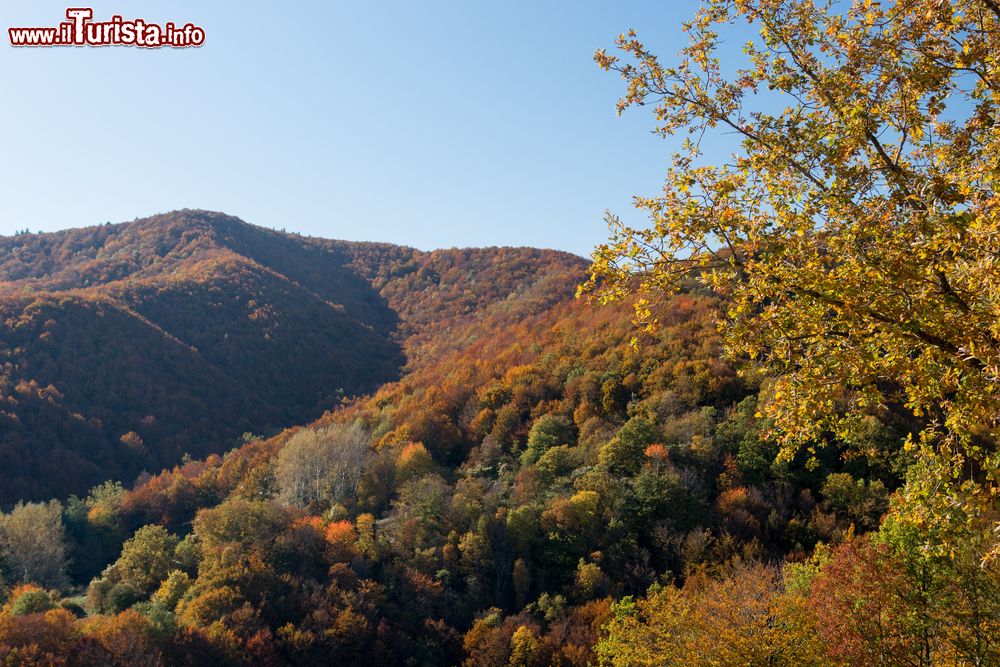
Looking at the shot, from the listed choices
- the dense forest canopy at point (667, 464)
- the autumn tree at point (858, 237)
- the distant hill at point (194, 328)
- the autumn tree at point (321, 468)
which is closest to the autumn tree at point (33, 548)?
the dense forest canopy at point (667, 464)

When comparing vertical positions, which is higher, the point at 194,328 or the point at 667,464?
the point at 194,328

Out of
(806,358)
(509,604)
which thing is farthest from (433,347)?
(806,358)

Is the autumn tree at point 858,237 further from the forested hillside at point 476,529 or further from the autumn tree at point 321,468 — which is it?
the autumn tree at point 321,468

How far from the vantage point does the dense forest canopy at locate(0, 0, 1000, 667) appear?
7406 millimetres

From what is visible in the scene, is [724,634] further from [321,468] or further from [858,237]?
[321,468]

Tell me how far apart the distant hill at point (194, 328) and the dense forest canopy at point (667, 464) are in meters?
1.25

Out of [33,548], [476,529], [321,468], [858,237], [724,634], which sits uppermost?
[858,237]

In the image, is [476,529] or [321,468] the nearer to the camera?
[476,529]

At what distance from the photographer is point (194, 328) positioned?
4464 inches

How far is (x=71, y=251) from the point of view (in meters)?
157

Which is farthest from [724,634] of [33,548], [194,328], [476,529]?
[194,328]

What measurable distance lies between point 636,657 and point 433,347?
103 m

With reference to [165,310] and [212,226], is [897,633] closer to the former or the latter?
[165,310]

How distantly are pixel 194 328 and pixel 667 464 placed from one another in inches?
3781
